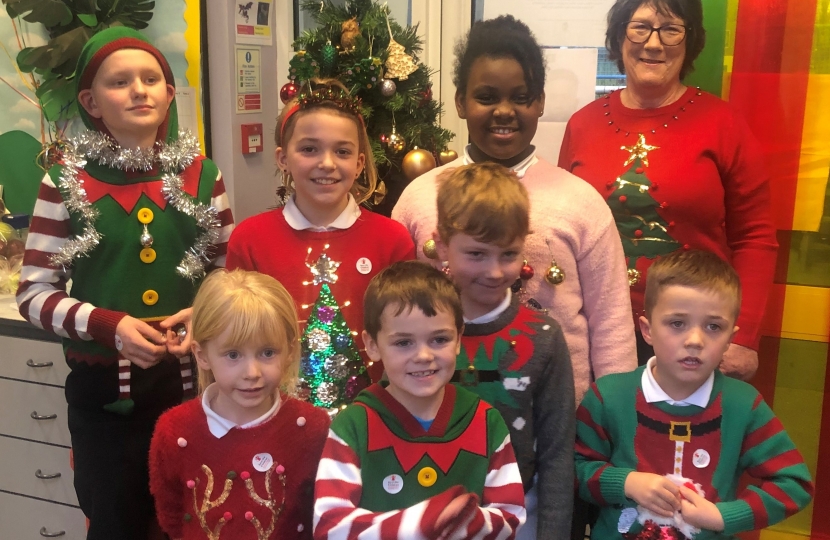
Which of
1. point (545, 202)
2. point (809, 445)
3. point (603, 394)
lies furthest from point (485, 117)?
point (809, 445)

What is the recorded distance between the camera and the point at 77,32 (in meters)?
2.68

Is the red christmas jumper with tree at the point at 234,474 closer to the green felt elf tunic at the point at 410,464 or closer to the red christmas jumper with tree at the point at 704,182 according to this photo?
the green felt elf tunic at the point at 410,464

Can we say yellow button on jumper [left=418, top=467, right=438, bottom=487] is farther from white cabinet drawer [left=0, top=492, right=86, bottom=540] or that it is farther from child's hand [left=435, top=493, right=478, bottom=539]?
white cabinet drawer [left=0, top=492, right=86, bottom=540]

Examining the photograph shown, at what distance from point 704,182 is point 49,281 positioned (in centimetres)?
173

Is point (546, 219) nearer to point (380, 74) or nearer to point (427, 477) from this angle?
point (427, 477)

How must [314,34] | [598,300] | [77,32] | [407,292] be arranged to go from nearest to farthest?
[407,292] → [598,300] → [314,34] → [77,32]

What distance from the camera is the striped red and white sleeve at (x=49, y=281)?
6.00ft

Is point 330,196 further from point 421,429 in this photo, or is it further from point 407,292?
point 421,429

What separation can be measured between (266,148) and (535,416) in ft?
6.20

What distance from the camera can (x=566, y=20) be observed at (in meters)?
2.84

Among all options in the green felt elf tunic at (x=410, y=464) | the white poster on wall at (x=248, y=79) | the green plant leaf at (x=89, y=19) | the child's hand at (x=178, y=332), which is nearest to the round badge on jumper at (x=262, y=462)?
the green felt elf tunic at (x=410, y=464)

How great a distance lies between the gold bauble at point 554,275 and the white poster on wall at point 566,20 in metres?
1.45

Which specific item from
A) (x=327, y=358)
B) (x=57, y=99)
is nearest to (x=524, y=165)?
(x=327, y=358)

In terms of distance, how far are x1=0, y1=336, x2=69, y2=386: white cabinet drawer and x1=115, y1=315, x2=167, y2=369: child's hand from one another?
0.81 metres
